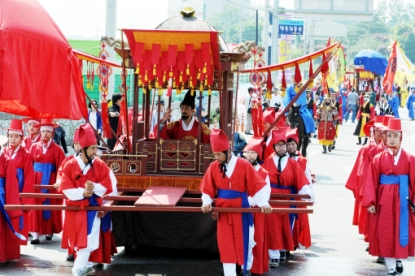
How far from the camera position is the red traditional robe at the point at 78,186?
337 inches

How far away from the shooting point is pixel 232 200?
8539 mm

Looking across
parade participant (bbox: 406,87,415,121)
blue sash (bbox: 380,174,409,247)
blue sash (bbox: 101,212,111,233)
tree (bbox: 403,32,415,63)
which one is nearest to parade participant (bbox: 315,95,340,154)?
blue sash (bbox: 380,174,409,247)

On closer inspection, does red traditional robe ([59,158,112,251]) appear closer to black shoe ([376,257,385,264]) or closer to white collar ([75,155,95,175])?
white collar ([75,155,95,175])

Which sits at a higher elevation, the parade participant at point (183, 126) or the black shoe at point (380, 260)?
the parade participant at point (183, 126)

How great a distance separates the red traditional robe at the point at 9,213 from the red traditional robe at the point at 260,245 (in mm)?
2719

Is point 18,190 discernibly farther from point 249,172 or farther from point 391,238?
point 391,238

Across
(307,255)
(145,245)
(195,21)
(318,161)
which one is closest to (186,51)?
(195,21)

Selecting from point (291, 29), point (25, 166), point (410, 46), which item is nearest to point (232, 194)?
point (25, 166)

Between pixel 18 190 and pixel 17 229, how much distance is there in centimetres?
46

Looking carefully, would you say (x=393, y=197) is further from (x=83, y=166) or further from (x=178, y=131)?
(x=83, y=166)

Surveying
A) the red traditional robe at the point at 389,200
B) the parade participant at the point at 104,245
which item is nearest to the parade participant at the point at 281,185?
the red traditional robe at the point at 389,200

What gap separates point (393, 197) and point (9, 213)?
4356 millimetres

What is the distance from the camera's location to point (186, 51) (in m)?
9.51

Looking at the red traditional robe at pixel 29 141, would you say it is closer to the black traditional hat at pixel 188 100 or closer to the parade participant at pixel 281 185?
the black traditional hat at pixel 188 100
